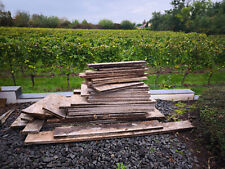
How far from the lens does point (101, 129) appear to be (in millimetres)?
3377

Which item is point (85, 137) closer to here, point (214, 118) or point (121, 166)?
point (121, 166)

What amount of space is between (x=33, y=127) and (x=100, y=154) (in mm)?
1636

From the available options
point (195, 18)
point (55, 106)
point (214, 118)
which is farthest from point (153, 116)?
point (195, 18)

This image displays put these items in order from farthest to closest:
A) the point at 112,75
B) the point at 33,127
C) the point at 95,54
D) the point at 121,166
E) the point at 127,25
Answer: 1. the point at 127,25
2. the point at 95,54
3. the point at 112,75
4. the point at 33,127
5. the point at 121,166

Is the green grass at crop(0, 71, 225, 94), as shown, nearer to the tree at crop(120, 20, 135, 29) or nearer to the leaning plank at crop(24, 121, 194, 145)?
the leaning plank at crop(24, 121, 194, 145)

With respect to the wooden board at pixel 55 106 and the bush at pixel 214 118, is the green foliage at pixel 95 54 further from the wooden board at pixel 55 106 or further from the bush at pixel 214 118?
the wooden board at pixel 55 106

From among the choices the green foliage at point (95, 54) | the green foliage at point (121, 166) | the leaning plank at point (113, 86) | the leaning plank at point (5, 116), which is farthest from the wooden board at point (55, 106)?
the green foliage at point (95, 54)

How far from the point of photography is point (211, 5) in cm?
5172

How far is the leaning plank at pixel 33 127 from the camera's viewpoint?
3195 millimetres

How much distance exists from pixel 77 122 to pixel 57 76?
550cm

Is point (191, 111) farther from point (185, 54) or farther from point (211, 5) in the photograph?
point (211, 5)

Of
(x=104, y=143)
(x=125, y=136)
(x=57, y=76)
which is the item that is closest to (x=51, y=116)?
(x=104, y=143)

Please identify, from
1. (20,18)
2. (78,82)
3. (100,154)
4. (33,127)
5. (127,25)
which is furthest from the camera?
(127,25)

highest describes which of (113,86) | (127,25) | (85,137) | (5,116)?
(127,25)
